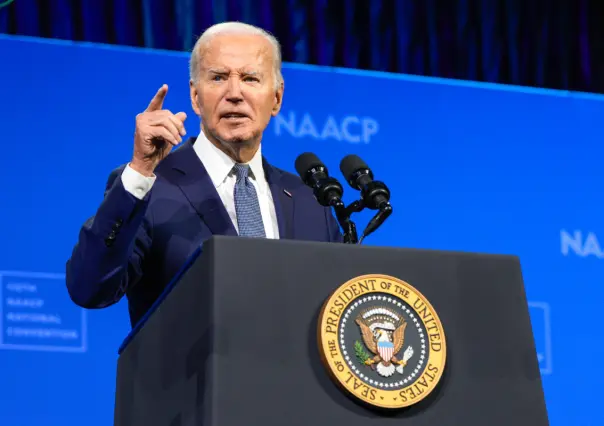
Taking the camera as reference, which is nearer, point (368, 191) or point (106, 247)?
point (106, 247)

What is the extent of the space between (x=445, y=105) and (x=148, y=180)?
7.62 feet

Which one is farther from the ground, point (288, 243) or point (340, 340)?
point (288, 243)

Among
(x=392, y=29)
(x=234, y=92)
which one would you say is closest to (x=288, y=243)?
(x=234, y=92)

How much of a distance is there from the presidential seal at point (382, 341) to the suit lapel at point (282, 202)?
698 mm

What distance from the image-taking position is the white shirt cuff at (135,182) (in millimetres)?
1843

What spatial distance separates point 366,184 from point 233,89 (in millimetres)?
471

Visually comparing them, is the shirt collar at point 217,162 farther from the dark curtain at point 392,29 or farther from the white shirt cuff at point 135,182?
the dark curtain at point 392,29

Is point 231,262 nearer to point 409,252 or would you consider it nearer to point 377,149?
point 409,252

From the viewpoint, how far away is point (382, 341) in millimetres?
1555

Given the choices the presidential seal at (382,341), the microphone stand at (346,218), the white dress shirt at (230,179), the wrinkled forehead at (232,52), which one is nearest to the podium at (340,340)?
the presidential seal at (382,341)

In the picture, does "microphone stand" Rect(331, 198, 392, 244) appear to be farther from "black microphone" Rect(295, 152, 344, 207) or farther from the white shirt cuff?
the white shirt cuff

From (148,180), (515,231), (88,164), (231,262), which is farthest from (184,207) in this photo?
(515,231)

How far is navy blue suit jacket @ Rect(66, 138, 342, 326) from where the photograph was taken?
6.03ft

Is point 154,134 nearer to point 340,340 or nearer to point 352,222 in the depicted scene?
point 352,222
